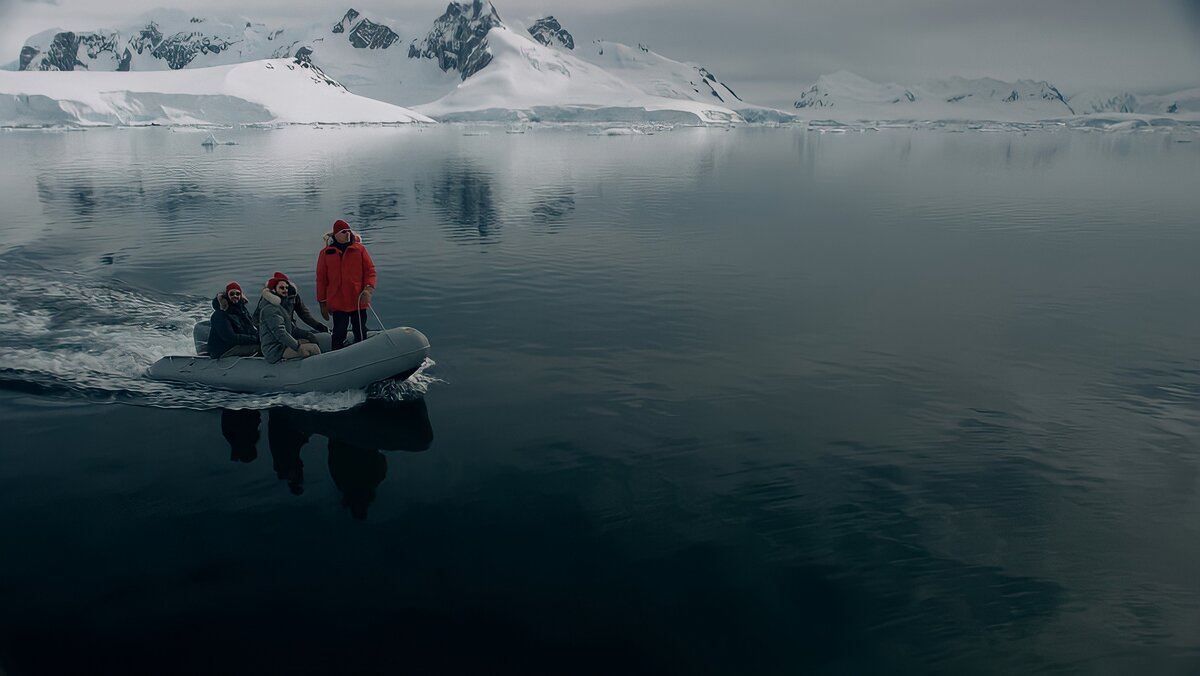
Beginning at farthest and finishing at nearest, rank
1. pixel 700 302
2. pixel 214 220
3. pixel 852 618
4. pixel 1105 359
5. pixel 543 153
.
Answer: pixel 543 153 → pixel 214 220 → pixel 700 302 → pixel 1105 359 → pixel 852 618

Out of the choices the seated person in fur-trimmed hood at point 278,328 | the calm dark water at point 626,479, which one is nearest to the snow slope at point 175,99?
the calm dark water at point 626,479

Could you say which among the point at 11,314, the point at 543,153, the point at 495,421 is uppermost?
the point at 543,153

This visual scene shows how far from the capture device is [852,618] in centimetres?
721

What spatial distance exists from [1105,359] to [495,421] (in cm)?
1188

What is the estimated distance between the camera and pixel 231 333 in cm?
1189

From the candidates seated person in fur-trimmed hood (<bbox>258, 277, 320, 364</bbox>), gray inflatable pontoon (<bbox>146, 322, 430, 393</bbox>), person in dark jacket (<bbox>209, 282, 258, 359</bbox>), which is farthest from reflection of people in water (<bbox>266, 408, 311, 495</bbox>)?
person in dark jacket (<bbox>209, 282, 258, 359</bbox>)

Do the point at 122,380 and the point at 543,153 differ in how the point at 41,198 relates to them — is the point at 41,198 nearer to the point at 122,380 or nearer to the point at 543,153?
the point at 122,380

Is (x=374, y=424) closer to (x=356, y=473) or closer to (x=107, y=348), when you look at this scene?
(x=356, y=473)

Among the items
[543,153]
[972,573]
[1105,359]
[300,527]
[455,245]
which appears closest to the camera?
[972,573]

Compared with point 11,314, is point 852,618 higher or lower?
lower

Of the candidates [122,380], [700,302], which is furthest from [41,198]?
[700,302]

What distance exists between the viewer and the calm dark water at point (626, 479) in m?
6.89

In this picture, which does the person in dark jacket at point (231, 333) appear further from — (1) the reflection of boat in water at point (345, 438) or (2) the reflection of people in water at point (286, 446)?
(2) the reflection of people in water at point (286, 446)

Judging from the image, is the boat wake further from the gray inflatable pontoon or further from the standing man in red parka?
the standing man in red parka
